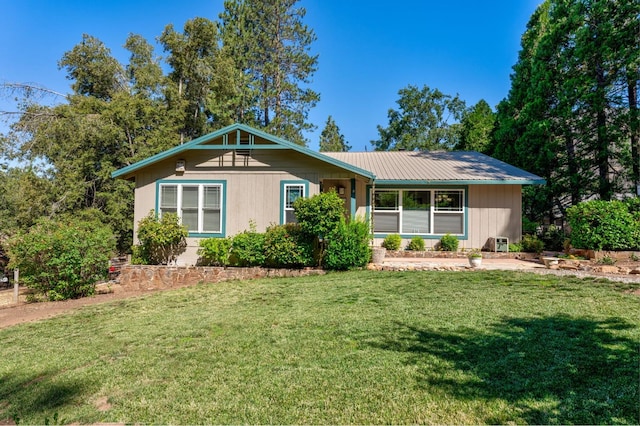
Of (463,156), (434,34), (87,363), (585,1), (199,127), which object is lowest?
(87,363)

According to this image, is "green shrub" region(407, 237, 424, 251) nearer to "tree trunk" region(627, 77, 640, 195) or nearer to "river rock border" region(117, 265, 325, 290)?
"river rock border" region(117, 265, 325, 290)

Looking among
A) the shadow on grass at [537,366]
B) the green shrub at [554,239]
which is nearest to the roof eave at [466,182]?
the green shrub at [554,239]

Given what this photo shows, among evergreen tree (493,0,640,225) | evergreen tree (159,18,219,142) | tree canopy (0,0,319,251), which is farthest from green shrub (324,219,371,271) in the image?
evergreen tree (159,18,219,142)

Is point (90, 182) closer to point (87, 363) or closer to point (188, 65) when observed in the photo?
point (188, 65)

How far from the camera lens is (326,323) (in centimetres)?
498

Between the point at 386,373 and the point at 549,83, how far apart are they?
663 inches

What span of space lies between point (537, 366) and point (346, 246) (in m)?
6.01

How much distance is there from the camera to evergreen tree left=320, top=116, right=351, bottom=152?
1603 inches

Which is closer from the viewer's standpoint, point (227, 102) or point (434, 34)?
point (434, 34)

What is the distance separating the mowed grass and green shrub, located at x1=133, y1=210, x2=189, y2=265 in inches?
145

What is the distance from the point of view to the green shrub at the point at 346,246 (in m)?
9.07

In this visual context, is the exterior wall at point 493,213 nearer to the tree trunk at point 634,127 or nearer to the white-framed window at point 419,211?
the white-framed window at point 419,211

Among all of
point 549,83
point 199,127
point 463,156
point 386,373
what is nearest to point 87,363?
point 386,373

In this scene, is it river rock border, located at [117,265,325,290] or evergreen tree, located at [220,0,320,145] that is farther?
evergreen tree, located at [220,0,320,145]
